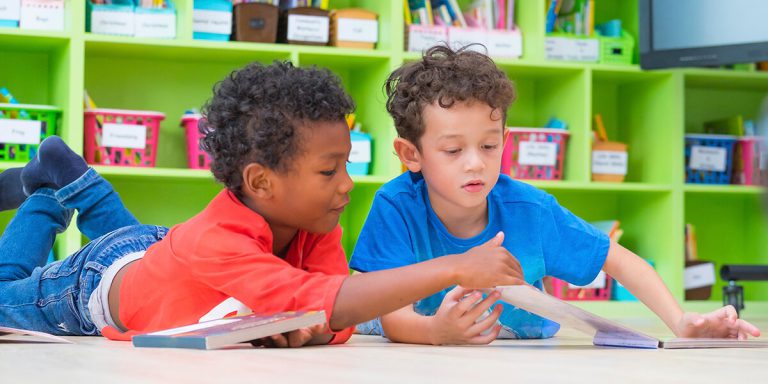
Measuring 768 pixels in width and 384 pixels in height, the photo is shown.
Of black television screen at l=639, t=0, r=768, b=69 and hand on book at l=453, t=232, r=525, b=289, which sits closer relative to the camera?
hand on book at l=453, t=232, r=525, b=289

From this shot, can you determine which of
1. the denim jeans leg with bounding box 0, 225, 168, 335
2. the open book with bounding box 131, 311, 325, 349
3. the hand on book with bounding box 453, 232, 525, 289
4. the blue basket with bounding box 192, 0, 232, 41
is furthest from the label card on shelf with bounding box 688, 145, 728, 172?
the open book with bounding box 131, 311, 325, 349

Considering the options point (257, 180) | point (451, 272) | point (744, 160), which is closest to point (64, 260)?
point (257, 180)

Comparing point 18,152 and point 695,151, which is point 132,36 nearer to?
point 18,152

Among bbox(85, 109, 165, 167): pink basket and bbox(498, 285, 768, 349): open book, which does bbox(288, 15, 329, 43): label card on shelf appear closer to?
bbox(85, 109, 165, 167): pink basket

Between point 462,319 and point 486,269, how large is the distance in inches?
6.4

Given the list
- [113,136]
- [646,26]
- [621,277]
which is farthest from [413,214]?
[646,26]

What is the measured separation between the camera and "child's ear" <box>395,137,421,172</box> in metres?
1.63

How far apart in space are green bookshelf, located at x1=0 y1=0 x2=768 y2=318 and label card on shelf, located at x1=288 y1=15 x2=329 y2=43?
5cm

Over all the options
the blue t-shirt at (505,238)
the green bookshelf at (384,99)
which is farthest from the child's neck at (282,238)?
the green bookshelf at (384,99)

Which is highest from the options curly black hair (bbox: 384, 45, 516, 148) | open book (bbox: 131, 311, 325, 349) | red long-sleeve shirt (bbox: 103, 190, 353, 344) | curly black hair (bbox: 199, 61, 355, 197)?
curly black hair (bbox: 384, 45, 516, 148)

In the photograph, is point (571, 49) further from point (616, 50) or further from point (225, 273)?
point (225, 273)

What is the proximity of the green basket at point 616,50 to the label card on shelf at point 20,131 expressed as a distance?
170 cm

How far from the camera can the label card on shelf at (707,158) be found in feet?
10.4

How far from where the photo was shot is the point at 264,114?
1.35 m
